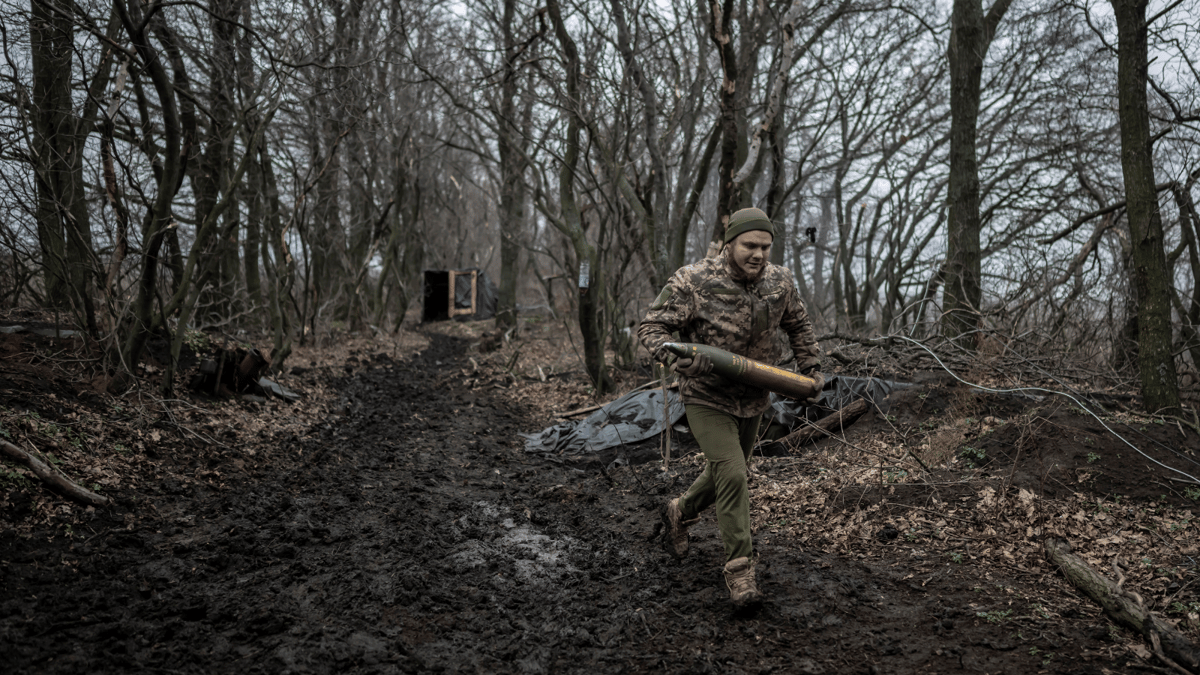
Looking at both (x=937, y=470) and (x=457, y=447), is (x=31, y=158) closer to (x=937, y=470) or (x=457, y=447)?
(x=457, y=447)

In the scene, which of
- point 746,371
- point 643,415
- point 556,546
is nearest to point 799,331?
point 746,371

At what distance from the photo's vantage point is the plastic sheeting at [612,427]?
707 cm

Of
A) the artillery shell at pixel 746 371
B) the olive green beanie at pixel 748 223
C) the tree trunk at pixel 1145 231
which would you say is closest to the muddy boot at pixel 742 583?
the artillery shell at pixel 746 371

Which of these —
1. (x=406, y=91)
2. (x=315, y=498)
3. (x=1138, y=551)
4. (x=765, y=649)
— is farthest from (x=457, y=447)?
(x=406, y=91)

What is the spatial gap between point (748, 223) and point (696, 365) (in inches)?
32.2

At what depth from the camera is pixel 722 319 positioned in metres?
3.63

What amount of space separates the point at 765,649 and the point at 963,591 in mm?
1234

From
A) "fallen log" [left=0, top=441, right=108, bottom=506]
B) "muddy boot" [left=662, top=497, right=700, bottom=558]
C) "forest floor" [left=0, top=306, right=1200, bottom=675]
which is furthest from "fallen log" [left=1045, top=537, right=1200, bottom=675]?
"fallen log" [left=0, top=441, right=108, bottom=506]

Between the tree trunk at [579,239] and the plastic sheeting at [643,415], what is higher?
the tree trunk at [579,239]

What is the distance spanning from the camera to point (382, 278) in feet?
52.7

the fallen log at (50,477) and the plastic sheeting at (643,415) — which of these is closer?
the fallen log at (50,477)

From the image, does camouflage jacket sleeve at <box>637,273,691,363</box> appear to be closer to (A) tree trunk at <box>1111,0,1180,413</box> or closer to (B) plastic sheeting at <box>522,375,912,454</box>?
(B) plastic sheeting at <box>522,375,912,454</box>

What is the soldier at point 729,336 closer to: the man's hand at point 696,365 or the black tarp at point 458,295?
→ the man's hand at point 696,365

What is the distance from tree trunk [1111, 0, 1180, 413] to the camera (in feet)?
18.1
